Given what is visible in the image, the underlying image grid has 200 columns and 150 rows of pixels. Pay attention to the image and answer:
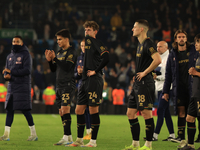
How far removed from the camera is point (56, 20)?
21969 mm

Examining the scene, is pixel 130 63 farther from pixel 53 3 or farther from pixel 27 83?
pixel 27 83

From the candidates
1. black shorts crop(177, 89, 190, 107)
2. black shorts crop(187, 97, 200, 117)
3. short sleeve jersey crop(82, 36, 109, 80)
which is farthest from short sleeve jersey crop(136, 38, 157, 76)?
black shorts crop(177, 89, 190, 107)

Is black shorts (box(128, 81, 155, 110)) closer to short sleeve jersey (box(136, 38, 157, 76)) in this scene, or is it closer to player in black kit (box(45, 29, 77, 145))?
short sleeve jersey (box(136, 38, 157, 76))

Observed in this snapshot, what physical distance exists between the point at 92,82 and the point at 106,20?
17.7 m

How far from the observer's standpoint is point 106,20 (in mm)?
23281

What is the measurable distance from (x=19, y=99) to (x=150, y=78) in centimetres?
304

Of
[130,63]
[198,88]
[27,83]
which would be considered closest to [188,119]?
[198,88]

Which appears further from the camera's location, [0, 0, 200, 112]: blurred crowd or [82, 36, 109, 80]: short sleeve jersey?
[0, 0, 200, 112]: blurred crowd

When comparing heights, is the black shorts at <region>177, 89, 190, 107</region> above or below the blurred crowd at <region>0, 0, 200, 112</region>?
below

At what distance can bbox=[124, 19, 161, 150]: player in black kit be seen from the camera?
5.43 m

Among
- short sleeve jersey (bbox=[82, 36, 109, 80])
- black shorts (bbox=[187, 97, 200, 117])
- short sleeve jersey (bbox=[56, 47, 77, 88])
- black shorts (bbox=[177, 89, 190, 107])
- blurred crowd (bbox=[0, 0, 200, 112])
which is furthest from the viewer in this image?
blurred crowd (bbox=[0, 0, 200, 112])

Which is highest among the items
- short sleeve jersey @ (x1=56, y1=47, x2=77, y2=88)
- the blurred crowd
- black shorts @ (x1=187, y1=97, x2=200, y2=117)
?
the blurred crowd

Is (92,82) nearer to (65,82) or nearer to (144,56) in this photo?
(65,82)

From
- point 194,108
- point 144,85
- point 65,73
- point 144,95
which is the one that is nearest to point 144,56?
point 144,85
